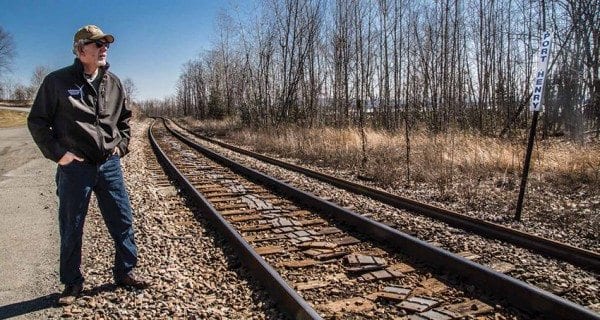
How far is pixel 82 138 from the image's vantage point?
3154mm

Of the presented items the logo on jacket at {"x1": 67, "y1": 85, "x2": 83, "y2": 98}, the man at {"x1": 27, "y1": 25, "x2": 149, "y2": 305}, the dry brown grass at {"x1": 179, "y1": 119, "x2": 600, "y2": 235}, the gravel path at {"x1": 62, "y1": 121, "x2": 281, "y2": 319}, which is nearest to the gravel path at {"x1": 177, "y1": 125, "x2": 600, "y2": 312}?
the dry brown grass at {"x1": 179, "y1": 119, "x2": 600, "y2": 235}

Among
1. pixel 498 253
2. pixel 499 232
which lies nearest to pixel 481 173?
pixel 499 232

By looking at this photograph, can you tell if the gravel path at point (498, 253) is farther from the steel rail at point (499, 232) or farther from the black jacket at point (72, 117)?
the black jacket at point (72, 117)

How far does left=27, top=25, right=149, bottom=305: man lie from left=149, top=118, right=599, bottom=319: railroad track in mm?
1461

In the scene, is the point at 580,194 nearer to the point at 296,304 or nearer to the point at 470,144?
the point at 470,144

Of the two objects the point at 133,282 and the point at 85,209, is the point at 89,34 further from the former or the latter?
the point at 133,282

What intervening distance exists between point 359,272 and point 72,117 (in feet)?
9.01

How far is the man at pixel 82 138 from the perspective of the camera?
3.08m

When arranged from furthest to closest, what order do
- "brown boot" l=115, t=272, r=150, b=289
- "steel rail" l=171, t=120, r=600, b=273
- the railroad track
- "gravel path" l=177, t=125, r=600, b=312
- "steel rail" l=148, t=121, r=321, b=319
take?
"steel rail" l=171, t=120, r=600, b=273 < "brown boot" l=115, t=272, r=150, b=289 < "gravel path" l=177, t=125, r=600, b=312 < the railroad track < "steel rail" l=148, t=121, r=321, b=319

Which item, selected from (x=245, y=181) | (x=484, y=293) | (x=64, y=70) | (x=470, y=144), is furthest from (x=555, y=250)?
(x=470, y=144)

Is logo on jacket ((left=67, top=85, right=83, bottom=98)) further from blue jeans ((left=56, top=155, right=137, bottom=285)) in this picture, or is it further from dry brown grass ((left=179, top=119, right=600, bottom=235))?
dry brown grass ((left=179, top=119, right=600, bottom=235))

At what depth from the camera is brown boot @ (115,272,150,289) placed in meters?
3.66

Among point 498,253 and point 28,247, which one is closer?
point 498,253

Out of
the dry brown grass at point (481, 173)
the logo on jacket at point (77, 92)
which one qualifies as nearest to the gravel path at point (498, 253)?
the dry brown grass at point (481, 173)
